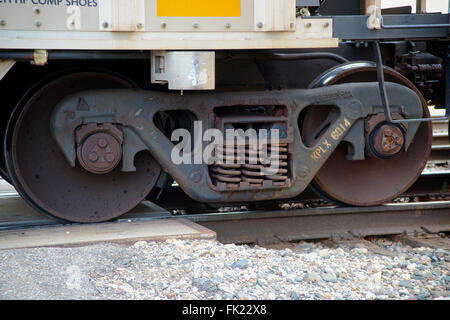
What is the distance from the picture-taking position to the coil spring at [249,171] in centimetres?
480

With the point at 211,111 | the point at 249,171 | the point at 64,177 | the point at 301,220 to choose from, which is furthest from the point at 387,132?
the point at 64,177

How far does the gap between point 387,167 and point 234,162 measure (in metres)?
1.57

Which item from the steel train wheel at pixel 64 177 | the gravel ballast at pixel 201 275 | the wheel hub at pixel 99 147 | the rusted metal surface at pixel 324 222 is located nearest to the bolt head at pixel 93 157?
the wheel hub at pixel 99 147

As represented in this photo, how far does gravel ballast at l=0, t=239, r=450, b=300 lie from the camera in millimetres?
3344

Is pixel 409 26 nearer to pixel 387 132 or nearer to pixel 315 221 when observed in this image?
pixel 387 132

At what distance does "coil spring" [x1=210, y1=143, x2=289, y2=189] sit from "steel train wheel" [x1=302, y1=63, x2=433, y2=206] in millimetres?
575

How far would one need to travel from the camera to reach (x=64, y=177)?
16.6 feet

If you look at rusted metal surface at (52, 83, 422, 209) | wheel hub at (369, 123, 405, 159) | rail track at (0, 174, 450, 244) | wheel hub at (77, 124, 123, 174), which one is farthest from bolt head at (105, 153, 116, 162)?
wheel hub at (369, 123, 405, 159)

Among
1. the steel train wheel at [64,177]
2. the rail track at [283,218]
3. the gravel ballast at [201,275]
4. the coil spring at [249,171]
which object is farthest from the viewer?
the rail track at [283,218]

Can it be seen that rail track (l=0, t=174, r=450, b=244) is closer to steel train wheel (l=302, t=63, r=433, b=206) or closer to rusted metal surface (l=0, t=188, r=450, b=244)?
rusted metal surface (l=0, t=188, r=450, b=244)

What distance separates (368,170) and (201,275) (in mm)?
2525

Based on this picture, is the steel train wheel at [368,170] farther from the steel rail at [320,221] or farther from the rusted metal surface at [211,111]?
the rusted metal surface at [211,111]

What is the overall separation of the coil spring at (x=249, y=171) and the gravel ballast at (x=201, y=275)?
0.69m

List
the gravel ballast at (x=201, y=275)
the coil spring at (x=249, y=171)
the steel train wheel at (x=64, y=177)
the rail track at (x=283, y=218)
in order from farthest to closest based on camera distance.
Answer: the rail track at (x=283, y=218)
the steel train wheel at (x=64, y=177)
the coil spring at (x=249, y=171)
the gravel ballast at (x=201, y=275)
